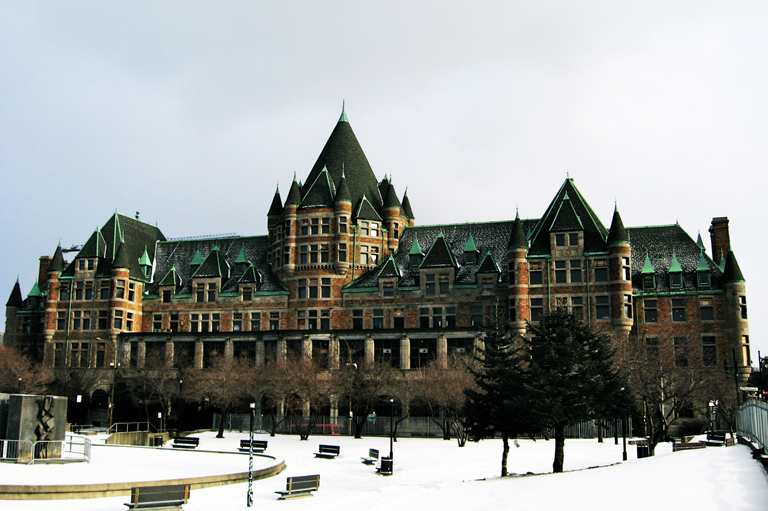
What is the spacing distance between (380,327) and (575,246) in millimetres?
19351

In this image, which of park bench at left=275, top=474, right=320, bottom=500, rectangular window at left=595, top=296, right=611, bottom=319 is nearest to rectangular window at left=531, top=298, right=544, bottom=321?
rectangular window at left=595, top=296, right=611, bottom=319

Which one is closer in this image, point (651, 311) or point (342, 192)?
point (651, 311)

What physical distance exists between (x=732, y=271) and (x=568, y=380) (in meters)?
32.1

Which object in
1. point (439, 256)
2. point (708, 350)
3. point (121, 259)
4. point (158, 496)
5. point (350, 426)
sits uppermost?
point (121, 259)

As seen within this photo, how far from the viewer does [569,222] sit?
230 ft

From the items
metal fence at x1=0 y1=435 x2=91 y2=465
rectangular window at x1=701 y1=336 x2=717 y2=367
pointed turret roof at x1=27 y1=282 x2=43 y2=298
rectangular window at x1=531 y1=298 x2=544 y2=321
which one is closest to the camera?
metal fence at x1=0 y1=435 x2=91 y2=465

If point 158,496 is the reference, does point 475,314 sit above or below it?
above

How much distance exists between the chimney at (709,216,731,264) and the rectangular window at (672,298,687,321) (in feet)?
20.7

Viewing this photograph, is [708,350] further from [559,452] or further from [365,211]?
[365,211]

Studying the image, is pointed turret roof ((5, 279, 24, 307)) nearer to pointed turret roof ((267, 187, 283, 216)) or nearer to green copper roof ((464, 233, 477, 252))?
pointed turret roof ((267, 187, 283, 216))

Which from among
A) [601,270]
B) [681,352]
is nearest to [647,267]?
[601,270]

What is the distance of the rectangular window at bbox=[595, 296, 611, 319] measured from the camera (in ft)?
222

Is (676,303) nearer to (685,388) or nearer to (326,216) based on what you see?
(685,388)

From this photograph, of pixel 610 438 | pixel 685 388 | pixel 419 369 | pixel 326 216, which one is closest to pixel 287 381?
pixel 419 369
